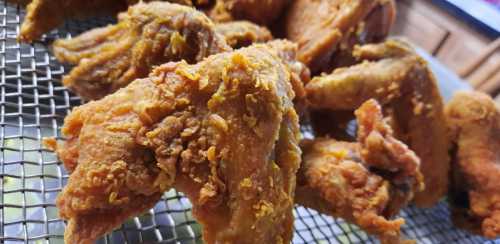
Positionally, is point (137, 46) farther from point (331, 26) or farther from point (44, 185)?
point (331, 26)

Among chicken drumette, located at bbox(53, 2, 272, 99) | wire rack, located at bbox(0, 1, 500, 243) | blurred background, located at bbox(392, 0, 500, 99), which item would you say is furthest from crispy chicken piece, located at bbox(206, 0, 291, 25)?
blurred background, located at bbox(392, 0, 500, 99)

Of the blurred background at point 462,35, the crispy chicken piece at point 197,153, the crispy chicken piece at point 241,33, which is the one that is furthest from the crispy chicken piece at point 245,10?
the blurred background at point 462,35

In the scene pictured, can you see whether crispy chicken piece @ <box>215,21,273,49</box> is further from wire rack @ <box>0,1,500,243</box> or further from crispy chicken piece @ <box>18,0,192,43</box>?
wire rack @ <box>0,1,500,243</box>

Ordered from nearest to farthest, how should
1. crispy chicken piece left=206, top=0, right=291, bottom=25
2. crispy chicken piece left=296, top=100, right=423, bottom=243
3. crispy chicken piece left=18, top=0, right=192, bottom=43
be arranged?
crispy chicken piece left=296, top=100, right=423, bottom=243, crispy chicken piece left=18, top=0, right=192, bottom=43, crispy chicken piece left=206, top=0, right=291, bottom=25

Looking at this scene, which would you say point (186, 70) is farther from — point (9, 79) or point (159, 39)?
point (9, 79)

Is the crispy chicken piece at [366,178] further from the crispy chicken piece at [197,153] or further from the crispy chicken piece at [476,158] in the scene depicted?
the crispy chicken piece at [476,158]

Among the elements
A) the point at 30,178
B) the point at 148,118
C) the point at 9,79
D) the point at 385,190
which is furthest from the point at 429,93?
the point at 9,79

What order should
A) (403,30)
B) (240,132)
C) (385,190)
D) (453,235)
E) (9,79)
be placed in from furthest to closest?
(403,30) < (453,235) < (9,79) < (385,190) < (240,132)
